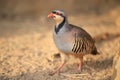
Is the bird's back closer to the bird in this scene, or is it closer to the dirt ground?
the bird

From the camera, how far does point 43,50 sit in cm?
699

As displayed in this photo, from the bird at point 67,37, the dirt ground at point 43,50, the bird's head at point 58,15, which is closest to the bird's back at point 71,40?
the bird at point 67,37

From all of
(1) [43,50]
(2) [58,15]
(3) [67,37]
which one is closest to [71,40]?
(3) [67,37]

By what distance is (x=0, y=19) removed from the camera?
9.41 m

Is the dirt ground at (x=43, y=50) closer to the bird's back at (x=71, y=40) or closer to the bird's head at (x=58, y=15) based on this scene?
the bird's back at (x=71, y=40)

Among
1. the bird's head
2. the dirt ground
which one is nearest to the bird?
the bird's head

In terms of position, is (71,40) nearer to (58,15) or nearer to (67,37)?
(67,37)

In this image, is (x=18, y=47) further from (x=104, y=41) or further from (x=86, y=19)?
(x=86, y=19)

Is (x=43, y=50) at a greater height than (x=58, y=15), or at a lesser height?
lesser

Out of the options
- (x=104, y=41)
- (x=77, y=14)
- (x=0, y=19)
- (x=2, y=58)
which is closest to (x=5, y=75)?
(x=2, y=58)

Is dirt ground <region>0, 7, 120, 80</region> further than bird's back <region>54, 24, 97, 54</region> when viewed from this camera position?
Yes

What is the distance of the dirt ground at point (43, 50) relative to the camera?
573 centimetres

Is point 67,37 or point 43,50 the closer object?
point 67,37

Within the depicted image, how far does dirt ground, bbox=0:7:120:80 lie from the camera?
573 cm
